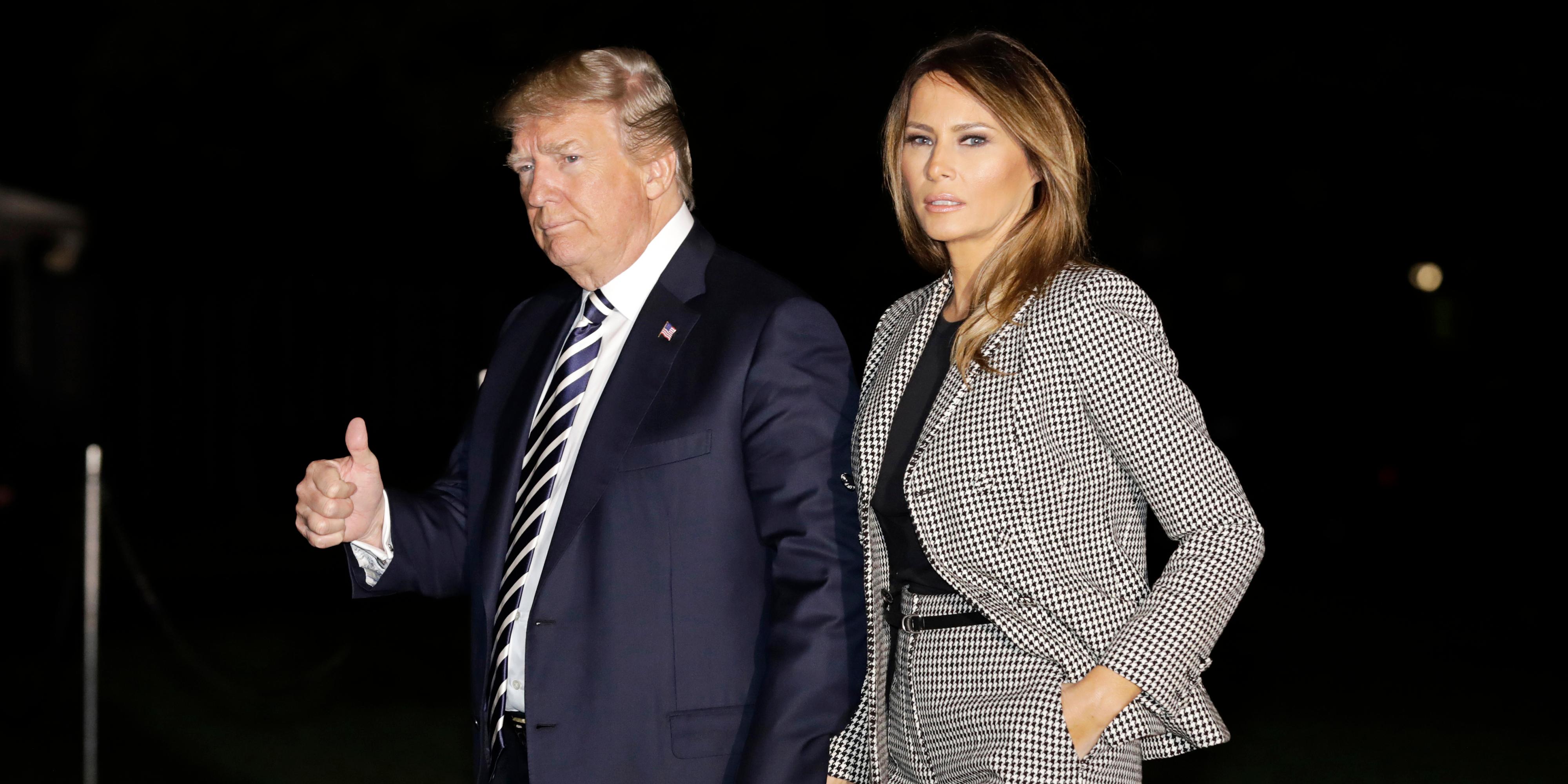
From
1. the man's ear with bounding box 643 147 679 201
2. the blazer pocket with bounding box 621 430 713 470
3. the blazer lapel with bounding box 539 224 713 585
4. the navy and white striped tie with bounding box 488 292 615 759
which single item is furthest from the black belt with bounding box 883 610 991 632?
the man's ear with bounding box 643 147 679 201

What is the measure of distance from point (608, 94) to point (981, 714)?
50.8 inches

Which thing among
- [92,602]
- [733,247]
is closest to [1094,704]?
[92,602]

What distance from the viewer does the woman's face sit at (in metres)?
2.38

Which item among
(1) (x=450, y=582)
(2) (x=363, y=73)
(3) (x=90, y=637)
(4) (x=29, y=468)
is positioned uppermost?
(2) (x=363, y=73)

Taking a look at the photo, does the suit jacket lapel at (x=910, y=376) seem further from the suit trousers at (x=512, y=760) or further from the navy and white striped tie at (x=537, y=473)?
the suit trousers at (x=512, y=760)

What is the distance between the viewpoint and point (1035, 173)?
7.90 feet

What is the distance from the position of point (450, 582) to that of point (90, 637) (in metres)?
3.64

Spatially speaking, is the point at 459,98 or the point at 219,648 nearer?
Result: the point at 219,648

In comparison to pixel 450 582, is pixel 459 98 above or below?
above

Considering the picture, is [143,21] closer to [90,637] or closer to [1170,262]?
[90,637]

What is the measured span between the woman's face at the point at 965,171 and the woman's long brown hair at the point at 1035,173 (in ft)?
0.05

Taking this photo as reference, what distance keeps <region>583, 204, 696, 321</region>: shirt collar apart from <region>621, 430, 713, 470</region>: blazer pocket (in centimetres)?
33

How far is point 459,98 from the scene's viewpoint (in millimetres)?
12844

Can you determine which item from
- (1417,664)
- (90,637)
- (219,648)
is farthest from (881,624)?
(219,648)
